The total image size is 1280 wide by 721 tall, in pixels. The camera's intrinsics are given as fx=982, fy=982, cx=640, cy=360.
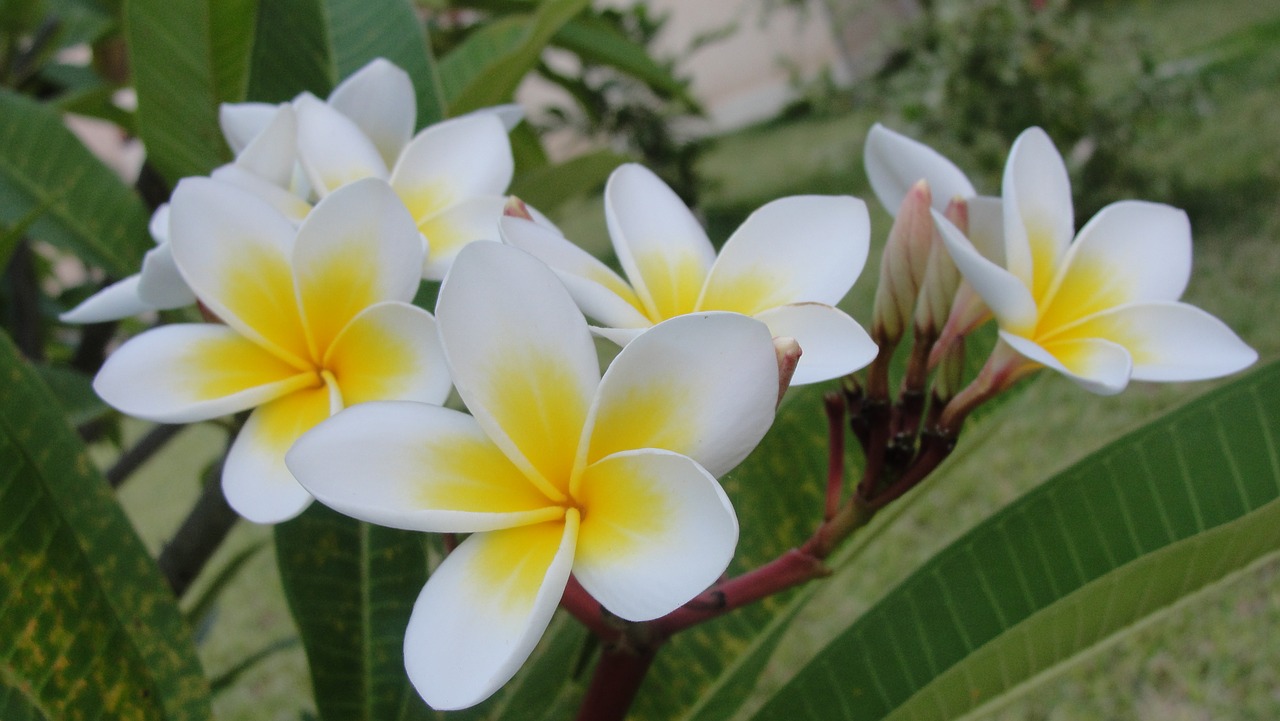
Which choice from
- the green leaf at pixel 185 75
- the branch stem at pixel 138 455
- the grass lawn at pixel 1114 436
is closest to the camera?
the green leaf at pixel 185 75

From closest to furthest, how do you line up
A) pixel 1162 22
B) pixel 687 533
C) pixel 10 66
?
pixel 687 533, pixel 10 66, pixel 1162 22

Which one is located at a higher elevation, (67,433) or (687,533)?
(687,533)

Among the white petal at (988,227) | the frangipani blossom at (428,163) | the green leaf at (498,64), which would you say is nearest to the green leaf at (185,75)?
the green leaf at (498,64)

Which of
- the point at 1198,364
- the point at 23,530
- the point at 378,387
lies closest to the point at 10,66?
the point at 23,530

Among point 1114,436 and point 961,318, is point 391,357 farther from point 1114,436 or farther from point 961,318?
point 1114,436

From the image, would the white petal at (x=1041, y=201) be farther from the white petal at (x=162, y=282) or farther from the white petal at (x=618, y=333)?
the white petal at (x=162, y=282)

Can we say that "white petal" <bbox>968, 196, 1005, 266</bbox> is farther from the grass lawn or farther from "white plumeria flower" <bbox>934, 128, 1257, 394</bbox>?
the grass lawn

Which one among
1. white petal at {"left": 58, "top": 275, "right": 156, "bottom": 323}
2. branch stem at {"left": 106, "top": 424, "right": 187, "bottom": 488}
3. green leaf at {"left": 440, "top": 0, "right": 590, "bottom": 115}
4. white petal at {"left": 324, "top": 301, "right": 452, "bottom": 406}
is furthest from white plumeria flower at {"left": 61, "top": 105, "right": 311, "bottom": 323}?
branch stem at {"left": 106, "top": 424, "right": 187, "bottom": 488}

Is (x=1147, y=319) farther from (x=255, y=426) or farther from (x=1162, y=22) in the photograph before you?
(x=1162, y=22)
